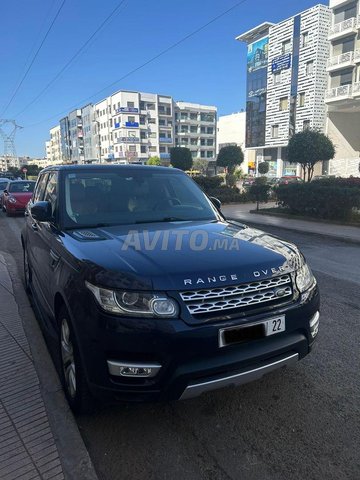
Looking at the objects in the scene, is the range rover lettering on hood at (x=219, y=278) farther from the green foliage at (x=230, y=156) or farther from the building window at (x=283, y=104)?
the building window at (x=283, y=104)

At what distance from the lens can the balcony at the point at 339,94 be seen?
39144 millimetres

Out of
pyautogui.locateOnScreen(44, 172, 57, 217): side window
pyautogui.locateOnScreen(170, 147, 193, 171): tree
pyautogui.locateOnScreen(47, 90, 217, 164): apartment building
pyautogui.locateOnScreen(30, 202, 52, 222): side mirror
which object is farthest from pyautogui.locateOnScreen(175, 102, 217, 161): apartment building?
pyautogui.locateOnScreen(30, 202, 52, 222): side mirror

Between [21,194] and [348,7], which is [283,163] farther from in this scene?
→ [21,194]

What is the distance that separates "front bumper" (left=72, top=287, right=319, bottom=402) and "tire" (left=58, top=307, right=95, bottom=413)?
21cm

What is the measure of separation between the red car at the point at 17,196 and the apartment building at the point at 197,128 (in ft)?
253

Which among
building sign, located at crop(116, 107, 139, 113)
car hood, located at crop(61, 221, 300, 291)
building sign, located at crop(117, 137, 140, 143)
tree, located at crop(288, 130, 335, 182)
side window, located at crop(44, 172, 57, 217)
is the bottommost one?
car hood, located at crop(61, 221, 300, 291)

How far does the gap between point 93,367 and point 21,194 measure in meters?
14.5

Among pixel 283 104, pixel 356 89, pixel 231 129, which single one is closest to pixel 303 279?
pixel 356 89

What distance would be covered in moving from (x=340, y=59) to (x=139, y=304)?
1857 inches

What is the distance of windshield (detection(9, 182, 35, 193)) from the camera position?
50.8 ft

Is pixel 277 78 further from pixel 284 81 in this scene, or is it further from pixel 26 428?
pixel 26 428

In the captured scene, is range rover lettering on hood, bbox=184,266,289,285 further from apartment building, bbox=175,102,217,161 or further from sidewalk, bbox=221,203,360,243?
apartment building, bbox=175,102,217,161

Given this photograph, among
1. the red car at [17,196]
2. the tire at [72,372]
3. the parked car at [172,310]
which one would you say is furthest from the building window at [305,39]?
the tire at [72,372]

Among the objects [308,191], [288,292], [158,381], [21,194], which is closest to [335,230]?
[308,191]
